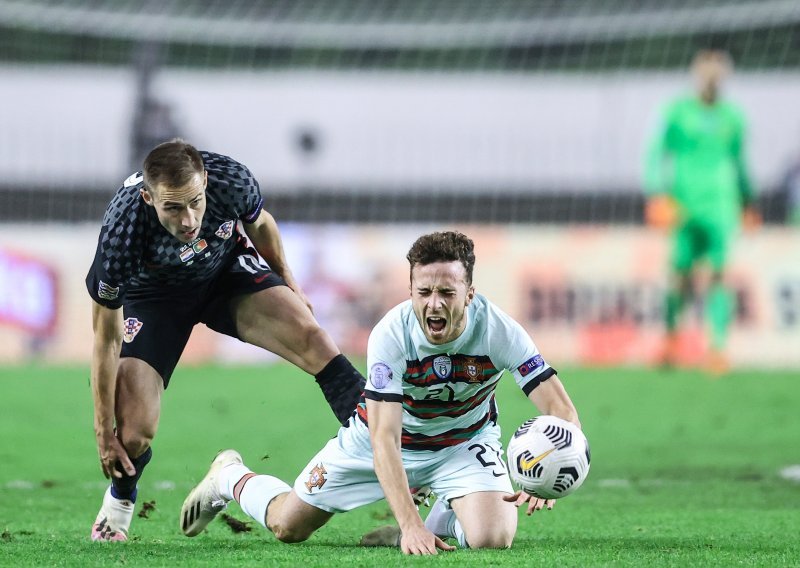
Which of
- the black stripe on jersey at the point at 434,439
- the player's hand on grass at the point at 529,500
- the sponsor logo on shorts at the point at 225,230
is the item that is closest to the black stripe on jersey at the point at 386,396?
the black stripe on jersey at the point at 434,439

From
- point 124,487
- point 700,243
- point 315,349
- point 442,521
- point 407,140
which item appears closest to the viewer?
point 442,521

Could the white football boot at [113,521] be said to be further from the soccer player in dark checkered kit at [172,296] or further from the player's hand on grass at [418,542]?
the player's hand on grass at [418,542]

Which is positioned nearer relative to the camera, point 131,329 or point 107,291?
point 107,291

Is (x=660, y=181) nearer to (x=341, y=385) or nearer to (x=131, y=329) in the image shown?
(x=341, y=385)

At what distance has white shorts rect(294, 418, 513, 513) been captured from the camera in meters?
5.69

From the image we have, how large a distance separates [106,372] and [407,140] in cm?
1518

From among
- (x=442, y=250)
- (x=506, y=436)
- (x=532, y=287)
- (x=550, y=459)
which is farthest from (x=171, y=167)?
(x=532, y=287)

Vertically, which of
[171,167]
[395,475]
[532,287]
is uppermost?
[171,167]

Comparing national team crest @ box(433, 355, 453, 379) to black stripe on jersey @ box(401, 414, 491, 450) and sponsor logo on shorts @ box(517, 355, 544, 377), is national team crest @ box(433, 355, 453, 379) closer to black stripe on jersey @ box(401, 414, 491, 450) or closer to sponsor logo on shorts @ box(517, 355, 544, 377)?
sponsor logo on shorts @ box(517, 355, 544, 377)

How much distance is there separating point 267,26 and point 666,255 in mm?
14188

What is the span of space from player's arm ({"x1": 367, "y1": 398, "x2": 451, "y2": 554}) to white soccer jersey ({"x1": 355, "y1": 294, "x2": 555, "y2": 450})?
0.19ft

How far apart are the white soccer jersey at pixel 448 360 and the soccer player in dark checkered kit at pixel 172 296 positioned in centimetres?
92

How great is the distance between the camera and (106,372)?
5.75m

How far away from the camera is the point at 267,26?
92.6ft
